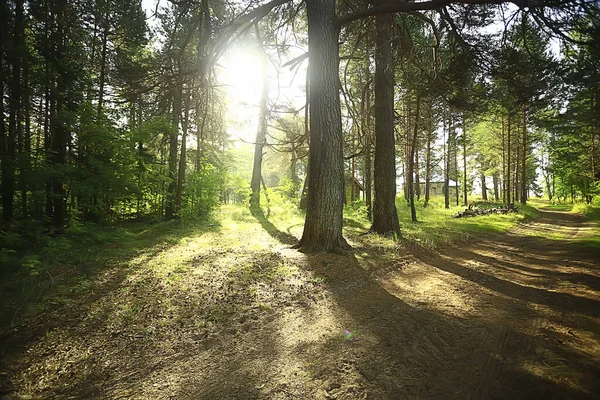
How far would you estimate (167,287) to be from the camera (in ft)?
13.3

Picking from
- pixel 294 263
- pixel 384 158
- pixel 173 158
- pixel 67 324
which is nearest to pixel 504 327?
pixel 294 263

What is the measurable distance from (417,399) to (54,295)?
460 centimetres

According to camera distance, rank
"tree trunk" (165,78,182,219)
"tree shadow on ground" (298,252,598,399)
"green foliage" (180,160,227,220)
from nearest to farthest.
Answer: "tree shadow on ground" (298,252,598,399)
"tree trunk" (165,78,182,219)
"green foliage" (180,160,227,220)

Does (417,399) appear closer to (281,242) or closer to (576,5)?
(281,242)

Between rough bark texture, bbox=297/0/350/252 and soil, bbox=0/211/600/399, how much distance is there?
117 cm

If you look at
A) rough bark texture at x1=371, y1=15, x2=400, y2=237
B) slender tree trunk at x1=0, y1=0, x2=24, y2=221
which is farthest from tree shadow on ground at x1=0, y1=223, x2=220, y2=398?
rough bark texture at x1=371, y1=15, x2=400, y2=237

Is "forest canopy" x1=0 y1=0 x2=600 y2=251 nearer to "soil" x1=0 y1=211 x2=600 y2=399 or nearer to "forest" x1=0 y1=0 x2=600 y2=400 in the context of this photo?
"forest" x1=0 y1=0 x2=600 y2=400

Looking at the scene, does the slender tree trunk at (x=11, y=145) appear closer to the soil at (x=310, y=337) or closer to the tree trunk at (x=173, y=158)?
the tree trunk at (x=173, y=158)

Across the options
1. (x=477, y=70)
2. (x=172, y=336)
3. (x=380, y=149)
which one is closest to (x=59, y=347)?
(x=172, y=336)

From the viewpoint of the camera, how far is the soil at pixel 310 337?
208 cm

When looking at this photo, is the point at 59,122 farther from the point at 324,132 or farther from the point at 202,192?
the point at 324,132

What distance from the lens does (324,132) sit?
5.91m

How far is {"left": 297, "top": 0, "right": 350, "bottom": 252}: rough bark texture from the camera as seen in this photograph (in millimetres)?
5867

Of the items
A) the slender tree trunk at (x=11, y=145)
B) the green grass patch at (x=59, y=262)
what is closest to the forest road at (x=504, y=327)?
the green grass patch at (x=59, y=262)
